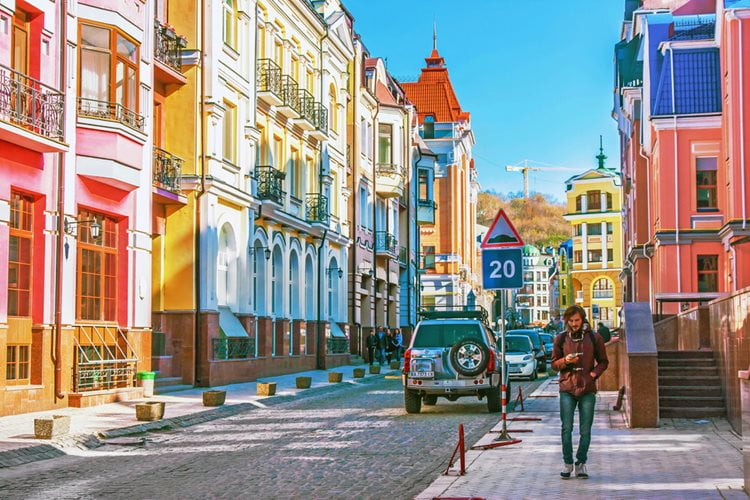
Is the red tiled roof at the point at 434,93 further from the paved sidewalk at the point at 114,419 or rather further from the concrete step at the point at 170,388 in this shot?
the concrete step at the point at 170,388

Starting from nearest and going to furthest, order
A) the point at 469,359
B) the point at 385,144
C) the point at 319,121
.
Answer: the point at 469,359 < the point at 319,121 < the point at 385,144

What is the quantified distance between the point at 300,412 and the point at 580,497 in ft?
41.2

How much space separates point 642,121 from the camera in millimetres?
43719

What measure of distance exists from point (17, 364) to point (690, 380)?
12271 millimetres

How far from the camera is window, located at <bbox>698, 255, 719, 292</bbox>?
36.6m

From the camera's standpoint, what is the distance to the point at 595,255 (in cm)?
10400

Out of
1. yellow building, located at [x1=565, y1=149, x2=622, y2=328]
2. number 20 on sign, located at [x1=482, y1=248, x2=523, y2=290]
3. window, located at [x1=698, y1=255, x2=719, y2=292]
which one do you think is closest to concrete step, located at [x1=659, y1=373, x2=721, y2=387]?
number 20 on sign, located at [x1=482, y1=248, x2=523, y2=290]

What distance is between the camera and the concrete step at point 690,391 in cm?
1850

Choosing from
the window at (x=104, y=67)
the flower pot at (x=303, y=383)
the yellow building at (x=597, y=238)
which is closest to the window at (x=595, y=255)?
the yellow building at (x=597, y=238)

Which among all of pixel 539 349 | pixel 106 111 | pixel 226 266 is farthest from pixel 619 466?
pixel 539 349

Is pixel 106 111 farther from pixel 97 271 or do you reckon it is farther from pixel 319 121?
pixel 319 121

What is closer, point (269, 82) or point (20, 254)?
point (20, 254)

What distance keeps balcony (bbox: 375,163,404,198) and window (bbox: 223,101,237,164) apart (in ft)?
71.9

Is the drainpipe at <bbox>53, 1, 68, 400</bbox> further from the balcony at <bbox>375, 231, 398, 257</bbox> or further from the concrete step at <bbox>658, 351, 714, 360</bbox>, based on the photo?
the balcony at <bbox>375, 231, 398, 257</bbox>
